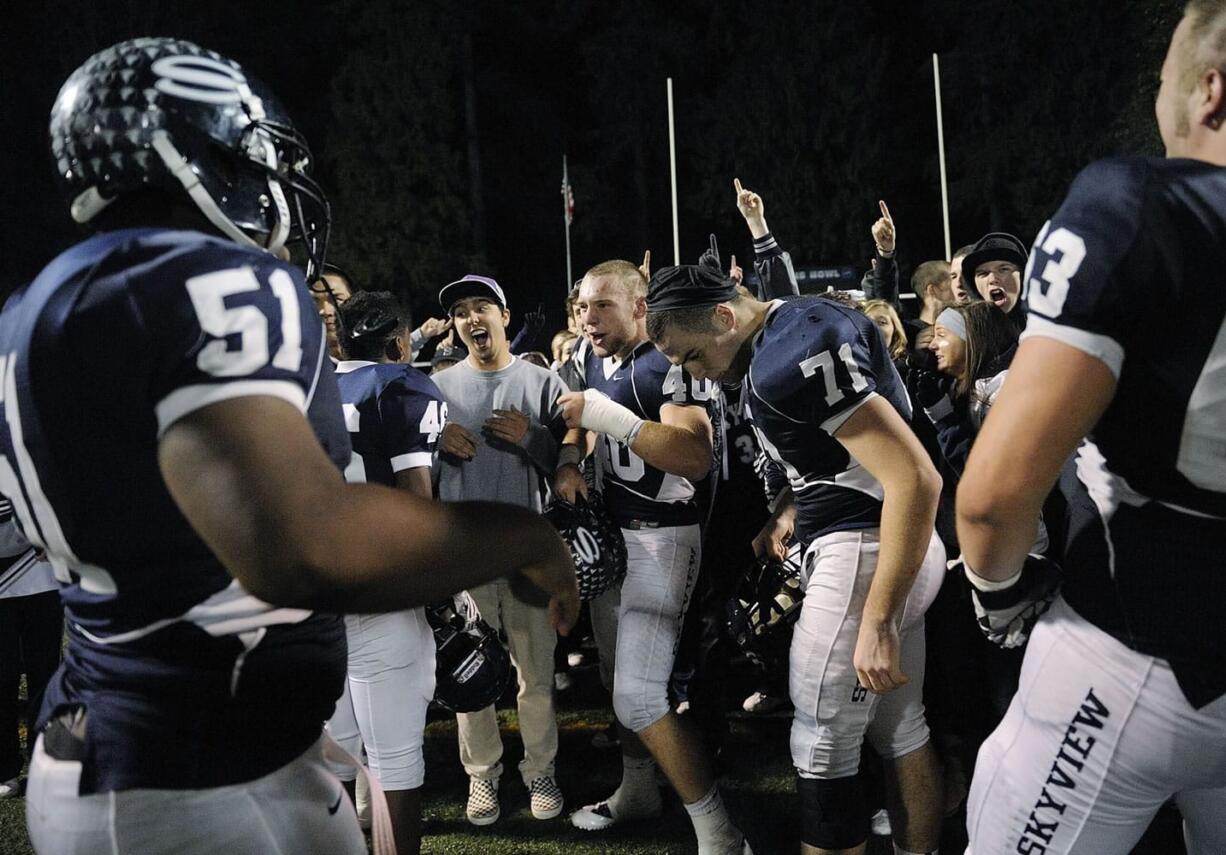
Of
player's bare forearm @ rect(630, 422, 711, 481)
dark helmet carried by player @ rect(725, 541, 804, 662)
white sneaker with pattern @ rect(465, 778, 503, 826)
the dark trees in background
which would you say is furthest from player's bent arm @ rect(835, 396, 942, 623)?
the dark trees in background

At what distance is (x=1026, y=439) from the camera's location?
1633 mm

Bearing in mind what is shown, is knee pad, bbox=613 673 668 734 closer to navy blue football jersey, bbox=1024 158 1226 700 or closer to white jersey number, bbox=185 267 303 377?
navy blue football jersey, bbox=1024 158 1226 700

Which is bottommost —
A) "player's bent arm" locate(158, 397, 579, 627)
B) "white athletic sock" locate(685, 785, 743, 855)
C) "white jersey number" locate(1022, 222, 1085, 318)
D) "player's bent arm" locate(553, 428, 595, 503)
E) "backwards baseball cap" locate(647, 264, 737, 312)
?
"white athletic sock" locate(685, 785, 743, 855)

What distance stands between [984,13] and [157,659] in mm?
27571

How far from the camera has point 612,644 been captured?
504 cm

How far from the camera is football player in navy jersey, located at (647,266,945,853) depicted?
2812 millimetres

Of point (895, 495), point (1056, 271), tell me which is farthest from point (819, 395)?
point (1056, 271)

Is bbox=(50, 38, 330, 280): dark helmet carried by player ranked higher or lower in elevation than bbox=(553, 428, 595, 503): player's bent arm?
higher

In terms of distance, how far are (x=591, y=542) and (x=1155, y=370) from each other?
2805mm

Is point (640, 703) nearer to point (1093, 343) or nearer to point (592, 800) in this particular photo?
point (592, 800)

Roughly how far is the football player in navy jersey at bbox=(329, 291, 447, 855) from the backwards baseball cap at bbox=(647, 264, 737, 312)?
3.18 feet

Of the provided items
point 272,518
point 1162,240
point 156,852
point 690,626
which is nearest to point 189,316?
point 272,518

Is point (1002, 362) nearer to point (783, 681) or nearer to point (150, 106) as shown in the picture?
point (783, 681)

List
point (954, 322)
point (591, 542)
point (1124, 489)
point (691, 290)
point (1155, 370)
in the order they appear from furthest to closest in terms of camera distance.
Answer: point (954, 322) < point (591, 542) < point (691, 290) < point (1124, 489) < point (1155, 370)
